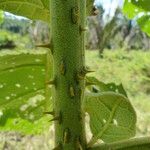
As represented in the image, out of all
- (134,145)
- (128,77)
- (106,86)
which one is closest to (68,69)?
(134,145)

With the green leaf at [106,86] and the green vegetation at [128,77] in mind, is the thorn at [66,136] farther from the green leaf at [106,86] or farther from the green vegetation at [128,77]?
the green vegetation at [128,77]

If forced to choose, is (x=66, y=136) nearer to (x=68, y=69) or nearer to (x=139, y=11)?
(x=68, y=69)

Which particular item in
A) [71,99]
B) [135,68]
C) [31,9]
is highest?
[31,9]

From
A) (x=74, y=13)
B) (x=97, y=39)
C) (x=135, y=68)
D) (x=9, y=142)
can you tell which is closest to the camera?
(x=74, y=13)

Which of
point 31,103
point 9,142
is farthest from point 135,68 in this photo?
point 31,103

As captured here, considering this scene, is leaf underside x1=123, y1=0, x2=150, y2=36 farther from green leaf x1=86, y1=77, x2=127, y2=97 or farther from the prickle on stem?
the prickle on stem

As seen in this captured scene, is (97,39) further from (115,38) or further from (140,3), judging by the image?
(140,3)

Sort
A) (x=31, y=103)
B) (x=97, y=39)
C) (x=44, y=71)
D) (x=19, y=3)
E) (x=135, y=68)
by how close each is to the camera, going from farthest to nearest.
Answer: (x=97, y=39), (x=135, y=68), (x=31, y=103), (x=44, y=71), (x=19, y=3)
